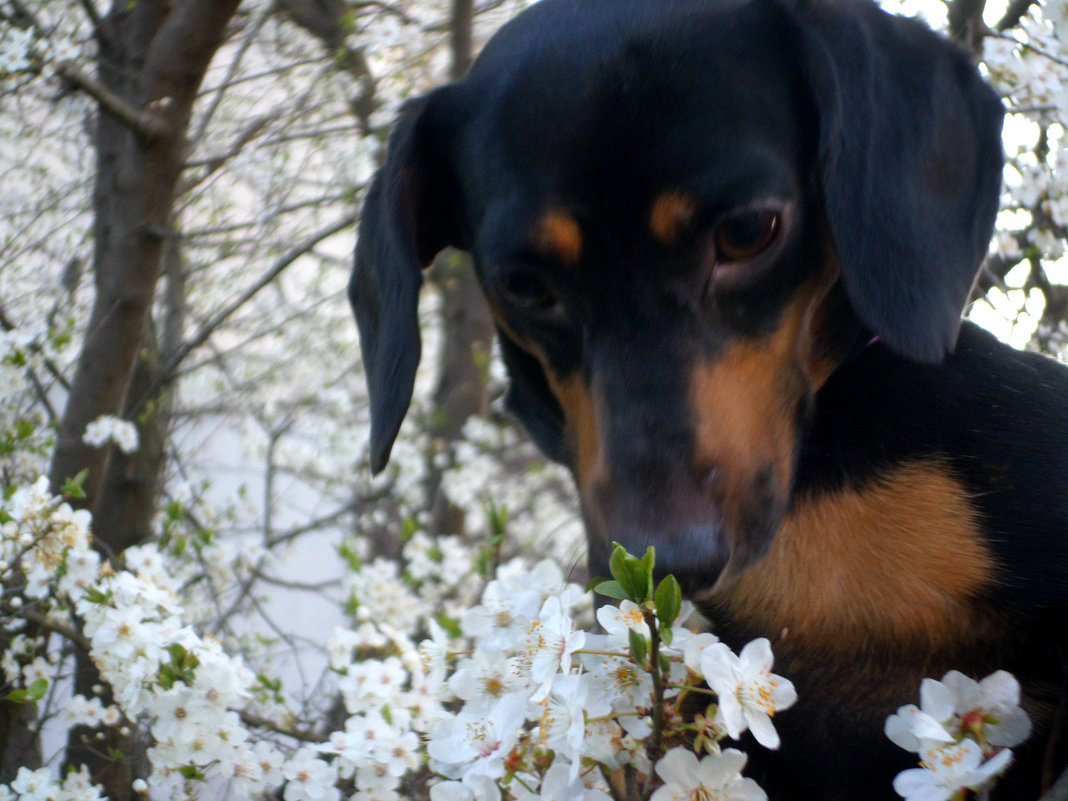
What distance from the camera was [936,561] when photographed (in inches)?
66.3

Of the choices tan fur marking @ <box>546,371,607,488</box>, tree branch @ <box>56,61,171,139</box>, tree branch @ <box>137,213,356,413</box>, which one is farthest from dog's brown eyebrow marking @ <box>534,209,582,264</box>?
tree branch @ <box>137,213,356,413</box>

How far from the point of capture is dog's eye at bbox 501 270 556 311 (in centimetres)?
175

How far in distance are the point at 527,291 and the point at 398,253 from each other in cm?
30

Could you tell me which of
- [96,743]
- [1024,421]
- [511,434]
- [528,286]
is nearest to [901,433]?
[1024,421]

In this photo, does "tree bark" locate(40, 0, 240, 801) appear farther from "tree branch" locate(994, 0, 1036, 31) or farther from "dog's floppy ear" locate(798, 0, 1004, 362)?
"tree branch" locate(994, 0, 1036, 31)

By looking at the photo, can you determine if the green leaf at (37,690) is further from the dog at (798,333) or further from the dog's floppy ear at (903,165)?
the dog's floppy ear at (903,165)

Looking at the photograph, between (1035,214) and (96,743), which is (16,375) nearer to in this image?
(96,743)

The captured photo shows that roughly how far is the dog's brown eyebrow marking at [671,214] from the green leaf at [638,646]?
741 millimetres

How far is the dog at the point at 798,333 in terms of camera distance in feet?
5.10

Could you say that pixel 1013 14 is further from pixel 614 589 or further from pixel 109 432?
pixel 109 432

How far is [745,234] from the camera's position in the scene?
1.59 m

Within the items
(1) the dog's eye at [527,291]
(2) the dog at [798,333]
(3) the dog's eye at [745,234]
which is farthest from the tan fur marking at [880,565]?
(1) the dog's eye at [527,291]

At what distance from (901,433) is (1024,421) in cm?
19

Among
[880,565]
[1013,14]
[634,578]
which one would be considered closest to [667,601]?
[634,578]
